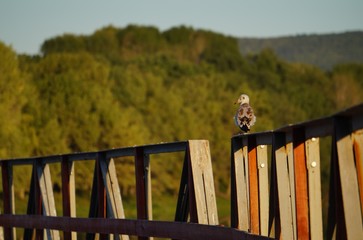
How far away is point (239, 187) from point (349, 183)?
600 centimetres

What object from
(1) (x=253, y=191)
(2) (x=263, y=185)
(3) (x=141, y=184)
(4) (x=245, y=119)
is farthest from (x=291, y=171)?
(4) (x=245, y=119)

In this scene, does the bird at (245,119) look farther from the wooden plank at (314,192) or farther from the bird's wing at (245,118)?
the wooden plank at (314,192)

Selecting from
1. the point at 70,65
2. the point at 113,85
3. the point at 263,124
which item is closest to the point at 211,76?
the point at 263,124

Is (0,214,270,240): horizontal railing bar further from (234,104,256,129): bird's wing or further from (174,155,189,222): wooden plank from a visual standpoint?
(234,104,256,129): bird's wing

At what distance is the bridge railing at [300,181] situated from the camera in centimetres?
905

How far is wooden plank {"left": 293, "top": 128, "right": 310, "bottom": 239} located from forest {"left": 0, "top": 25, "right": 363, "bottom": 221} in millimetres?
68866

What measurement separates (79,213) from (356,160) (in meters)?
80.8

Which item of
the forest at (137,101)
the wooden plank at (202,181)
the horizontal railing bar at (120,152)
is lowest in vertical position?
the wooden plank at (202,181)

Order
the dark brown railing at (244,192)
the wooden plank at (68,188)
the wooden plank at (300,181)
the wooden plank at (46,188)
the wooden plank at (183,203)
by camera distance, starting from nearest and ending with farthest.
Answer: the dark brown railing at (244,192) → the wooden plank at (300,181) → the wooden plank at (183,203) → the wooden plank at (68,188) → the wooden plank at (46,188)

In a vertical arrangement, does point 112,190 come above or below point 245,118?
below

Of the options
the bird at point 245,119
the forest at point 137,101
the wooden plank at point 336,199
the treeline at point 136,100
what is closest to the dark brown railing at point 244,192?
→ the wooden plank at point 336,199

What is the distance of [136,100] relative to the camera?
116625 millimetres

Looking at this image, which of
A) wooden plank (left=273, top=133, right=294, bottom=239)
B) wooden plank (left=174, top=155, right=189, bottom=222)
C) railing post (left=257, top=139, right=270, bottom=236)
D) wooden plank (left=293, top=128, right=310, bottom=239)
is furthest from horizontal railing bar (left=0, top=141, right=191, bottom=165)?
wooden plank (left=293, top=128, right=310, bottom=239)

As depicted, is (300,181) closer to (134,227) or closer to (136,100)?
(134,227)
